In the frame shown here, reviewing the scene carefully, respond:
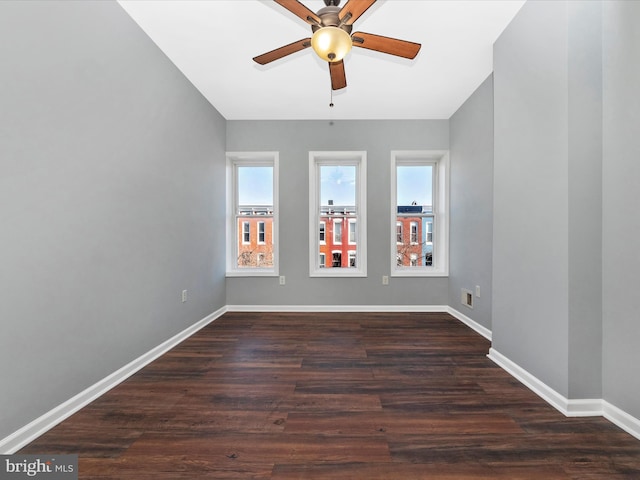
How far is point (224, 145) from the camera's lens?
144 inches

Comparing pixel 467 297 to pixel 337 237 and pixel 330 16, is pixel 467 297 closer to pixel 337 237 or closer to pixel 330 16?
pixel 337 237

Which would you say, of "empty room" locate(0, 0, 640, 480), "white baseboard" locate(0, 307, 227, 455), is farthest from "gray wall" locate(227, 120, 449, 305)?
"white baseboard" locate(0, 307, 227, 455)

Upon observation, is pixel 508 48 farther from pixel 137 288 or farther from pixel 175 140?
pixel 137 288

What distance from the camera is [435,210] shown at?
151 inches

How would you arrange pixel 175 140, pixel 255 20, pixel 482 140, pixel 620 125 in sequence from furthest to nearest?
pixel 482 140, pixel 175 140, pixel 255 20, pixel 620 125

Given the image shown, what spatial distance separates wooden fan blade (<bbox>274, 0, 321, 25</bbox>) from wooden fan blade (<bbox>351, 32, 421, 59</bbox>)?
0.26 metres

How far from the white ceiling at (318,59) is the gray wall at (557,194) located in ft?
1.53

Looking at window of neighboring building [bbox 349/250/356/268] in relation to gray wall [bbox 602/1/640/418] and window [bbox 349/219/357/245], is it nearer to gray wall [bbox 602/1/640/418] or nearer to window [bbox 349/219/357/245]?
window [bbox 349/219/357/245]

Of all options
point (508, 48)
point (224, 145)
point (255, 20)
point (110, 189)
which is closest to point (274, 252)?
point (224, 145)

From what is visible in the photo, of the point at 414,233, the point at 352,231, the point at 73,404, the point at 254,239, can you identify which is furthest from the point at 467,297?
the point at 73,404

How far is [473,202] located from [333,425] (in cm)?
273

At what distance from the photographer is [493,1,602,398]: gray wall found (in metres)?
1.51

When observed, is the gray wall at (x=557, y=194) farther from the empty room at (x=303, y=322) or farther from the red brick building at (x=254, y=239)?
the red brick building at (x=254, y=239)

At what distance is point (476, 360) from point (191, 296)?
2841 millimetres
